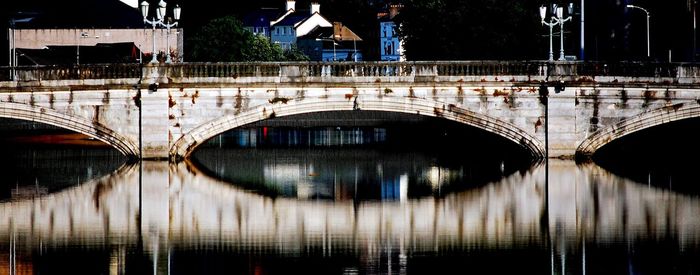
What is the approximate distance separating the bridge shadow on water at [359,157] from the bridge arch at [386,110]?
1140mm

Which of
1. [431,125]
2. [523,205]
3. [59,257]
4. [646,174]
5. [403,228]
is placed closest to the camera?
[59,257]

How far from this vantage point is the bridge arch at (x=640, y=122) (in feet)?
163

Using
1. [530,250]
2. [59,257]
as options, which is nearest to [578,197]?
[530,250]

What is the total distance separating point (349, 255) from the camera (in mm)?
31047

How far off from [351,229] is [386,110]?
15819mm

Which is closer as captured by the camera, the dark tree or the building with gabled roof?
the dark tree

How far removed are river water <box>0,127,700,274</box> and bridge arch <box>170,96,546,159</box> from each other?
3.75 ft

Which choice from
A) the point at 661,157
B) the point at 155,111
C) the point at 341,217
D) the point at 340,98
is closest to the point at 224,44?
the point at 661,157

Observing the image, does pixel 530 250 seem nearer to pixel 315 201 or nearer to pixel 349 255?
pixel 349 255

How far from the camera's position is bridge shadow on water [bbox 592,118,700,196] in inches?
1847

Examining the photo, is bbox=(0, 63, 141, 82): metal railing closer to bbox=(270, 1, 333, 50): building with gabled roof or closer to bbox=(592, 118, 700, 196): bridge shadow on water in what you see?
bbox=(592, 118, 700, 196): bridge shadow on water

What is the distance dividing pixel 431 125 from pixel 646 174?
98.4ft

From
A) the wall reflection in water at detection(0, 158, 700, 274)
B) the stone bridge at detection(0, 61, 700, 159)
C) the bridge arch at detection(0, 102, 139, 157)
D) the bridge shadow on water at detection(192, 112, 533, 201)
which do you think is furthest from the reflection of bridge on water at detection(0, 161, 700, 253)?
the bridge arch at detection(0, 102, 139, 157)

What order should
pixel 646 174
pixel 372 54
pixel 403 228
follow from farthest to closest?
pixel 372 54 < pixel 646 174 < pixel 403 228
